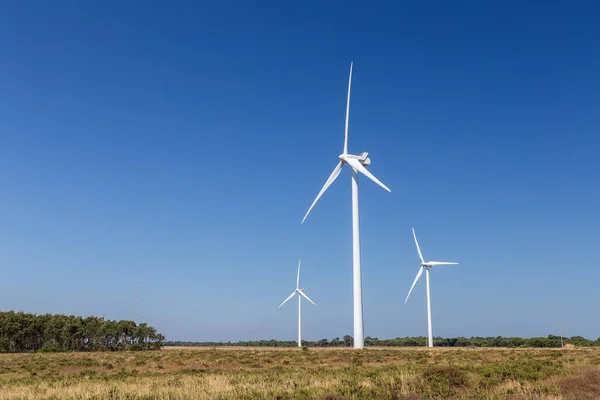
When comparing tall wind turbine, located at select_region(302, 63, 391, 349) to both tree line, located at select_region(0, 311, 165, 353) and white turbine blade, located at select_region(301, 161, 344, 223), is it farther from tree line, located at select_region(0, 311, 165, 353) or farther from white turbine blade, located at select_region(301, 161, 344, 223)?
tree line, located at select_region(0, 311, 165, 353)

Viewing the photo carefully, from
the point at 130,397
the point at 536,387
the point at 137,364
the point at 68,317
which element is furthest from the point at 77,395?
the point at 68,317

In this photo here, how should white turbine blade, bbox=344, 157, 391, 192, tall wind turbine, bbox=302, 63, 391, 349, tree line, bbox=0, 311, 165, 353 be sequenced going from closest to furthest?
tall wind turbine, bbox=302, 63, 391, 349, white turbine blade, bbox=344, 157, 391, 192, tree line, bbox=0, 311, 165, 353

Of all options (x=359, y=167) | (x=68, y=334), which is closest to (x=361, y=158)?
(x=359, y=167)

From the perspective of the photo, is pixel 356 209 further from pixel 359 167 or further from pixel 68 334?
pixel 68 334

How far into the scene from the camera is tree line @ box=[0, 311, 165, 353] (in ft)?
347

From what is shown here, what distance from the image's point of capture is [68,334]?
4471 inches

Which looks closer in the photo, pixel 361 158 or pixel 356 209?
pixel 356 209

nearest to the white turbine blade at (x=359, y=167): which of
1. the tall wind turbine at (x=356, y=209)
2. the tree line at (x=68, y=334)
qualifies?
the tall wind turbine at (x=356, y=209)

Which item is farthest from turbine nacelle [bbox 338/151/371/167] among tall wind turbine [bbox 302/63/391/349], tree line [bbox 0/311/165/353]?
tree line [bbox 0/311/165/353]

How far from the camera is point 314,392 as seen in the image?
67.9ft

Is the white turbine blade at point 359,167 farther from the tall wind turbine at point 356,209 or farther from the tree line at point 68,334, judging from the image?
the tree line at point 68,334

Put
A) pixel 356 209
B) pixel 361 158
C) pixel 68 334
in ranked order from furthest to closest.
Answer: pixel 68 334, pixel 361 158, pixel 356 209

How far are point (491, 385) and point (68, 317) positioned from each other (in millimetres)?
115877

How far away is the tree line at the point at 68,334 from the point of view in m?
106
